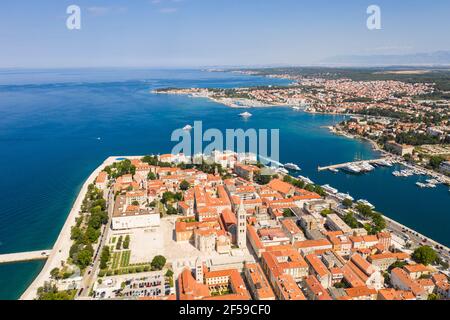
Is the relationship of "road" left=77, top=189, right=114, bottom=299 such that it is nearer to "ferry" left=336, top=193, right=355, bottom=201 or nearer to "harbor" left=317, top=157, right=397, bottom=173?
"ferry" left=336, top=193, right=355, bottom=201

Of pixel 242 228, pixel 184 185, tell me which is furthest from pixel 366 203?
pixel 184 185

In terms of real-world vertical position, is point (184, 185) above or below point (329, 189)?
above

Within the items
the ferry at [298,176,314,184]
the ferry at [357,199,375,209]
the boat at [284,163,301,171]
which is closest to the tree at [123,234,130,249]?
the ferry at [298,176,314,184]

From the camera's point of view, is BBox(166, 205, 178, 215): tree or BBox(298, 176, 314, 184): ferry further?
BBox(298, 176, 314, 184): ferry

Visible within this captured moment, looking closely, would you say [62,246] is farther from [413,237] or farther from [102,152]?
[102,152]

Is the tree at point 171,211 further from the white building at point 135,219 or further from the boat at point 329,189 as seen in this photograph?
the boat at point 329,189
